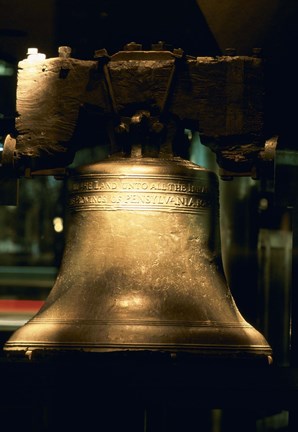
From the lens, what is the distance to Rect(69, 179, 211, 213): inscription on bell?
688 centimetres

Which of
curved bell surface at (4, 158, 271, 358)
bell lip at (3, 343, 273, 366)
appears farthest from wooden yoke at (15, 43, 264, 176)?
bell lip at (3, 343, 273, 366)

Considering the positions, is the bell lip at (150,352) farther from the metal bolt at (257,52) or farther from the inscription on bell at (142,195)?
the metal bolt at (257,52)

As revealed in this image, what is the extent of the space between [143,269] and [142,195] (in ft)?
0.92

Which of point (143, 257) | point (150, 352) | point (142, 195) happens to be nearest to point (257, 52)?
point (142, 195)

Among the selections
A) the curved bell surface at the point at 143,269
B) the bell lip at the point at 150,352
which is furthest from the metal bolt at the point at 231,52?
the bell lip at the point at 150,352

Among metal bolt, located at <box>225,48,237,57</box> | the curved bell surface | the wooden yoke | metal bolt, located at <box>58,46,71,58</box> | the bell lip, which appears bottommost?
the bell lip

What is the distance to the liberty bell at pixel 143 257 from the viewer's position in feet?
22.1

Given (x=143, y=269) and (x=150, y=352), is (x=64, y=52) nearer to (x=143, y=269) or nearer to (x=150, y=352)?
(x=143, y=269)

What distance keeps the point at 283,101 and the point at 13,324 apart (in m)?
2.93

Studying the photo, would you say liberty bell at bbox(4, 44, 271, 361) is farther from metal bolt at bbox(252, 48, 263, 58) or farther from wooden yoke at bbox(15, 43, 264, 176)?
metal bolt at bbox(252, 48, 263, 58)

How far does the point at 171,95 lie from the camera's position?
6953mm

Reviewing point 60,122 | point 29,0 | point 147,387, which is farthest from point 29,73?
point 147,387

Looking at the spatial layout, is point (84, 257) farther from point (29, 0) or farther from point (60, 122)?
point (29, 0)

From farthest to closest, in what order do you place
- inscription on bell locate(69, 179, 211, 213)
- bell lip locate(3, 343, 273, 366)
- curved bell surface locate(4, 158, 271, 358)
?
1. inscription on bell locate(69, 179, 211, 213)
2. curved bell surface locate(4, 158, 271, 358)
3. bell lip locate(3, 343, 273, 366)
